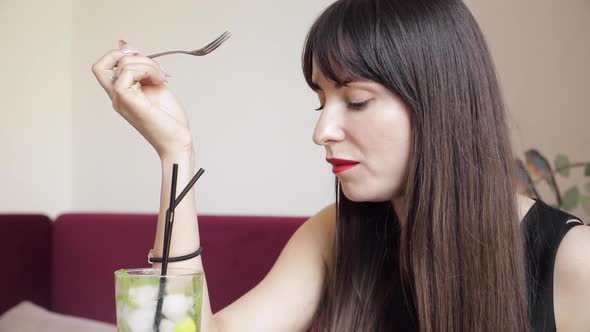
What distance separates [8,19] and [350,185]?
1.92 metres

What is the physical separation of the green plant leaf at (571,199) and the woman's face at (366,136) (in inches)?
38.1

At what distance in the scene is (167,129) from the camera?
1116 mm

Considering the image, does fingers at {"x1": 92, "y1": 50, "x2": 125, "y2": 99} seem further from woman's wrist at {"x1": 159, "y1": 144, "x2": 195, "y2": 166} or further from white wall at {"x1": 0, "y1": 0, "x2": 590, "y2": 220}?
white wall at {"x1": 0, "y1": 0, "x2": 590, "y2": 220}

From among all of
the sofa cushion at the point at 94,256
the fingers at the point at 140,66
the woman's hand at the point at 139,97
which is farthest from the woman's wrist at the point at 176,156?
the sofa cushion at the point at 94,256

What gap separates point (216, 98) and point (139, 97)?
4.26 ft

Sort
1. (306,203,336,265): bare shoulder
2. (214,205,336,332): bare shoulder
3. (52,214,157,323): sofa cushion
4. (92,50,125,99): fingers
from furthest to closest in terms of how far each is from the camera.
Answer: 1. (52,214,157,323): sofa cushion
2. (306,203,336,265): bare shoulder
3. (214,205,336,332): bare shoulder
4. (92,50,125,99): fingers

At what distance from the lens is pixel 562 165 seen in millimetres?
1946

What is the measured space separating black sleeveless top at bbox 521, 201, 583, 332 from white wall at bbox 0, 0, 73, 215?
1.98 metres

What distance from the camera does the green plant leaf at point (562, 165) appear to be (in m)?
1.94

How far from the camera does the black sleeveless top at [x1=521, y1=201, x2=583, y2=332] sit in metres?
1.19

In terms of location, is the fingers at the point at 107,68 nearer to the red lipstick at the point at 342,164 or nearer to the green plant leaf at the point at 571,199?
the red lipstick at the point at 342,164

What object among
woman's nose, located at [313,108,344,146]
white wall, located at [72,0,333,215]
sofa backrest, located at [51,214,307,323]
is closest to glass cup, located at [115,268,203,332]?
woman's nose, located at [313,108,344,146]

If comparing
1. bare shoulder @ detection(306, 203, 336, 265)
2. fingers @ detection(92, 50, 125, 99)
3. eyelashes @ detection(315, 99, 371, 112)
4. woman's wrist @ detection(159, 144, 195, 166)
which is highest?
fingers @ detection(92, 50, 125, 99)

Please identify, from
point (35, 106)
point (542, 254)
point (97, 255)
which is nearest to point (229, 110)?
point (97, 255)
